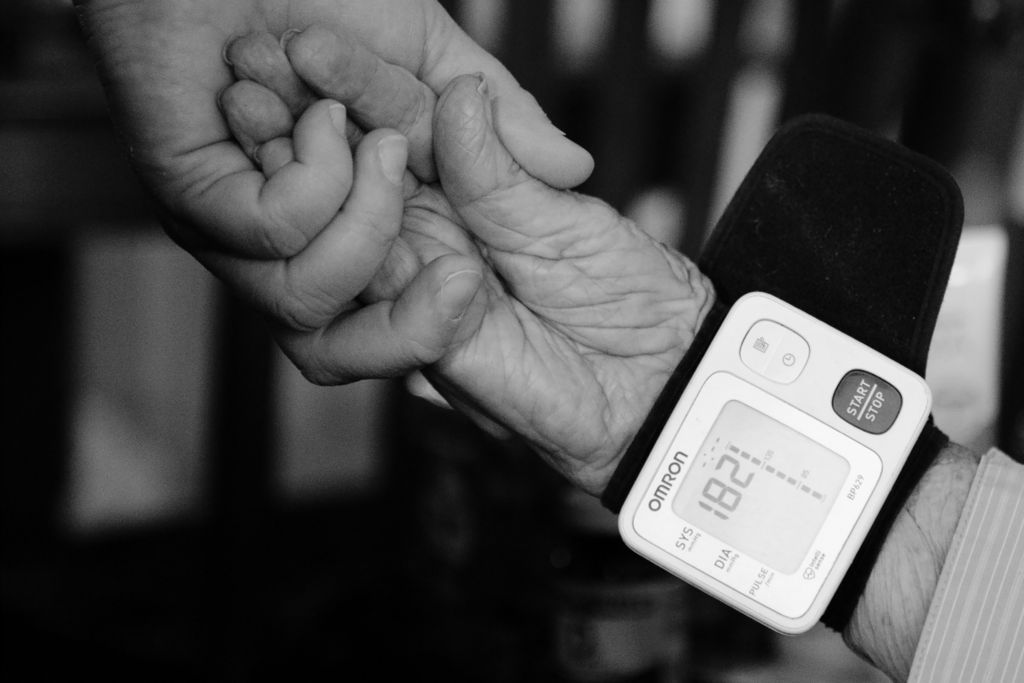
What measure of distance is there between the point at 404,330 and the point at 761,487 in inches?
13.5

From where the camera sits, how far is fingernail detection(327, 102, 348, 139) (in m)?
0.73

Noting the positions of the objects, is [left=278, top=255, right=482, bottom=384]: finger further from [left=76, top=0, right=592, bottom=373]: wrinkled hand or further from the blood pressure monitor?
the blood pressure monitor

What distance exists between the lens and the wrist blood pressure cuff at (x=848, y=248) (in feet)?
3.00

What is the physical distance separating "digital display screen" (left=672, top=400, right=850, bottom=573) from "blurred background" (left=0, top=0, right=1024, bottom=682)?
21.3 inches

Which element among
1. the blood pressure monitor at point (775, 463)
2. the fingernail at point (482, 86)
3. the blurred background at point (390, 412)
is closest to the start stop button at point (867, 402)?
the blood pressure monitor at point (775, 463)

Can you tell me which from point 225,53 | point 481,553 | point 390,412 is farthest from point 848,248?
point 390,412

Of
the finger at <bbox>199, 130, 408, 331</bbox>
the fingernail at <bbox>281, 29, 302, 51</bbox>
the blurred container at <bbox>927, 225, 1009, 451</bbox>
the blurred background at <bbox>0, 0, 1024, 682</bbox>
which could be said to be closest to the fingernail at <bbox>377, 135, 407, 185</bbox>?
the finger at <bbox>199, 130, 408, 331</bbox>

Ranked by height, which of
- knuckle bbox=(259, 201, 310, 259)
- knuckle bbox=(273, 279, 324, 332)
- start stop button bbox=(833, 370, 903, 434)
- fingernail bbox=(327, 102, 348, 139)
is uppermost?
fingernail bbox=(327, 102, 348, 139)

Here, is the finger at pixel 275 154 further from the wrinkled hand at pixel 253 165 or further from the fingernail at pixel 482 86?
the fingernail at pixel 482 86

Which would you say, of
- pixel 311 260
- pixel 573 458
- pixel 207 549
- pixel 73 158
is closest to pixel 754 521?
pixel 573 458

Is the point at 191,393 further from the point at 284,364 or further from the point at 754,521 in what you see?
the point at 754,521

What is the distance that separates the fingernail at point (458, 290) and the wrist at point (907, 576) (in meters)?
0.44

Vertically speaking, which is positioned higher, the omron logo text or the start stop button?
the start stop button

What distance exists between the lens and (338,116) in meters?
0.74
